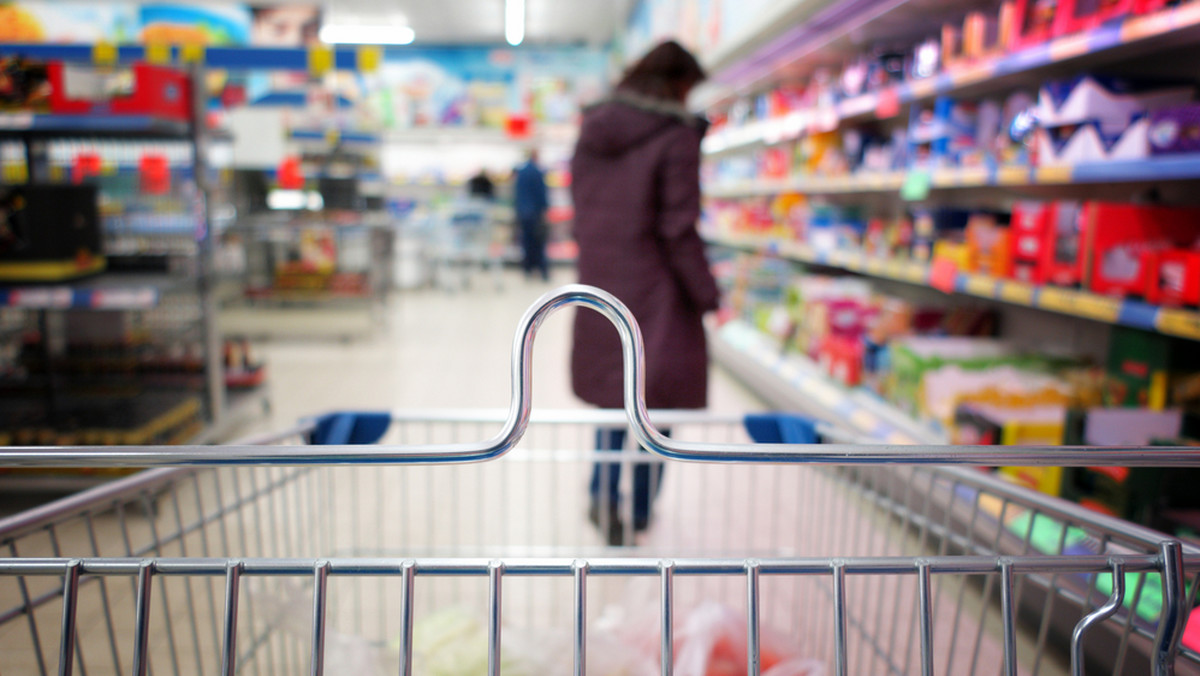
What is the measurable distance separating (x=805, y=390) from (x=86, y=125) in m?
3.20

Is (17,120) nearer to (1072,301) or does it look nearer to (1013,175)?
(1013,175)

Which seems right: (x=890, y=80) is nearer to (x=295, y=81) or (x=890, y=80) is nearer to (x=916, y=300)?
(x=916, y=300)

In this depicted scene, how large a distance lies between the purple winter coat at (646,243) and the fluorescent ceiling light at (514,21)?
8.74 m

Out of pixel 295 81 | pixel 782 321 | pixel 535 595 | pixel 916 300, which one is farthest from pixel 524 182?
pixel 535 595

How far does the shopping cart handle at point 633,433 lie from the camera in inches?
25.5

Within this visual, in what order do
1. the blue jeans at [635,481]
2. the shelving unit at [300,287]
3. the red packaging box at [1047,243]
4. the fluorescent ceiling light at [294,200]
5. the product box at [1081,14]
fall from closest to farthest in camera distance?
the product box at [1081,14]
the red packaging box at [1047,243]
the blue jeans at [635,481]
the shelving unit at [300,287]
the fluorescent ceiling light at [294,200]

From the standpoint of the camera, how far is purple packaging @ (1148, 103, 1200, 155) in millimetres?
1650

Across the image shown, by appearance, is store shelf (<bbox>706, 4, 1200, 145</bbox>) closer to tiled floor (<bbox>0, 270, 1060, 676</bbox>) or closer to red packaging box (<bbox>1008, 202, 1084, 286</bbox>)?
red packaging box (<bbox>1008, 202, 1084, 286</bbox>)

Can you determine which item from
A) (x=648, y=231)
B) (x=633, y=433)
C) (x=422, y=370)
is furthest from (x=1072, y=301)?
(x=422, y=370)

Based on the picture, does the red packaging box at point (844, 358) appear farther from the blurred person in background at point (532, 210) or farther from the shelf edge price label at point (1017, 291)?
the blurred person in background at point (532, 210)

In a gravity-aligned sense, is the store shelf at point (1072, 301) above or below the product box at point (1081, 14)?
below

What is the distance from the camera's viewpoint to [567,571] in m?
0.73

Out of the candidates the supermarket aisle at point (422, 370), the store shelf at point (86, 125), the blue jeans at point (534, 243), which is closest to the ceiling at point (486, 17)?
the blue jeans at point (534, 243)

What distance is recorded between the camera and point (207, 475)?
267cm
